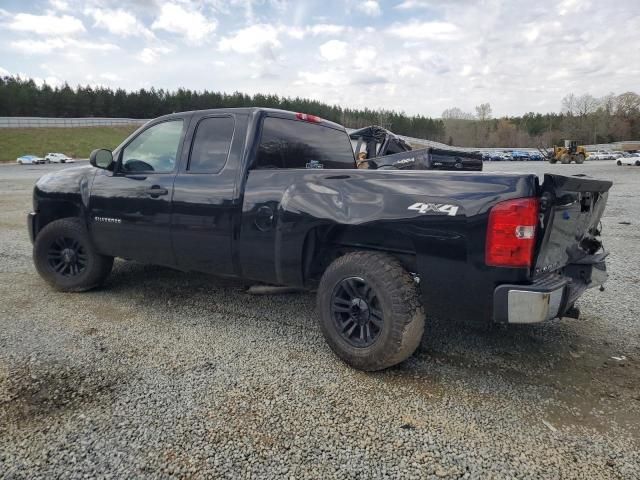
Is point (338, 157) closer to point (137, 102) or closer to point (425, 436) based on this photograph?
point (425, 436)

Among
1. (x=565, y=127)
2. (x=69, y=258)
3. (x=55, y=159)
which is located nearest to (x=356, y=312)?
(x=69, y=258)

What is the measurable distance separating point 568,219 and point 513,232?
0.72m

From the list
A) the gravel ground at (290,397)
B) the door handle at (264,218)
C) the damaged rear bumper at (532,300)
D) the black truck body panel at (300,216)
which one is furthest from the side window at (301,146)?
the damaged rear bumper at (532,300)

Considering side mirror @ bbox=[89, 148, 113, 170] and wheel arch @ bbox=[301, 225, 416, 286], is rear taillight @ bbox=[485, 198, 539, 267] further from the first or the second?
side mirror @ bbox=[89, 148, 113, 170]

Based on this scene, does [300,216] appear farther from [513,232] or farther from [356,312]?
[513,232]

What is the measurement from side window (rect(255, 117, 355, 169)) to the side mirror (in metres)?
1.74

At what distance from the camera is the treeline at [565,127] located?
91688 millimetres

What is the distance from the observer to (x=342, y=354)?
3.25 metres

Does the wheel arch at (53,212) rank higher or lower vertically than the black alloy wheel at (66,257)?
higher

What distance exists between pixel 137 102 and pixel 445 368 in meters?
86.5

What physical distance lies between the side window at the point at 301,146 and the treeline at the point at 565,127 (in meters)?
92.8

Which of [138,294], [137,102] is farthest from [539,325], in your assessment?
[137,102]

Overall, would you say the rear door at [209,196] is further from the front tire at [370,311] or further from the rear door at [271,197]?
the front tire at [370,311]

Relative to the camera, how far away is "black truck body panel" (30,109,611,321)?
2785 millimetres
